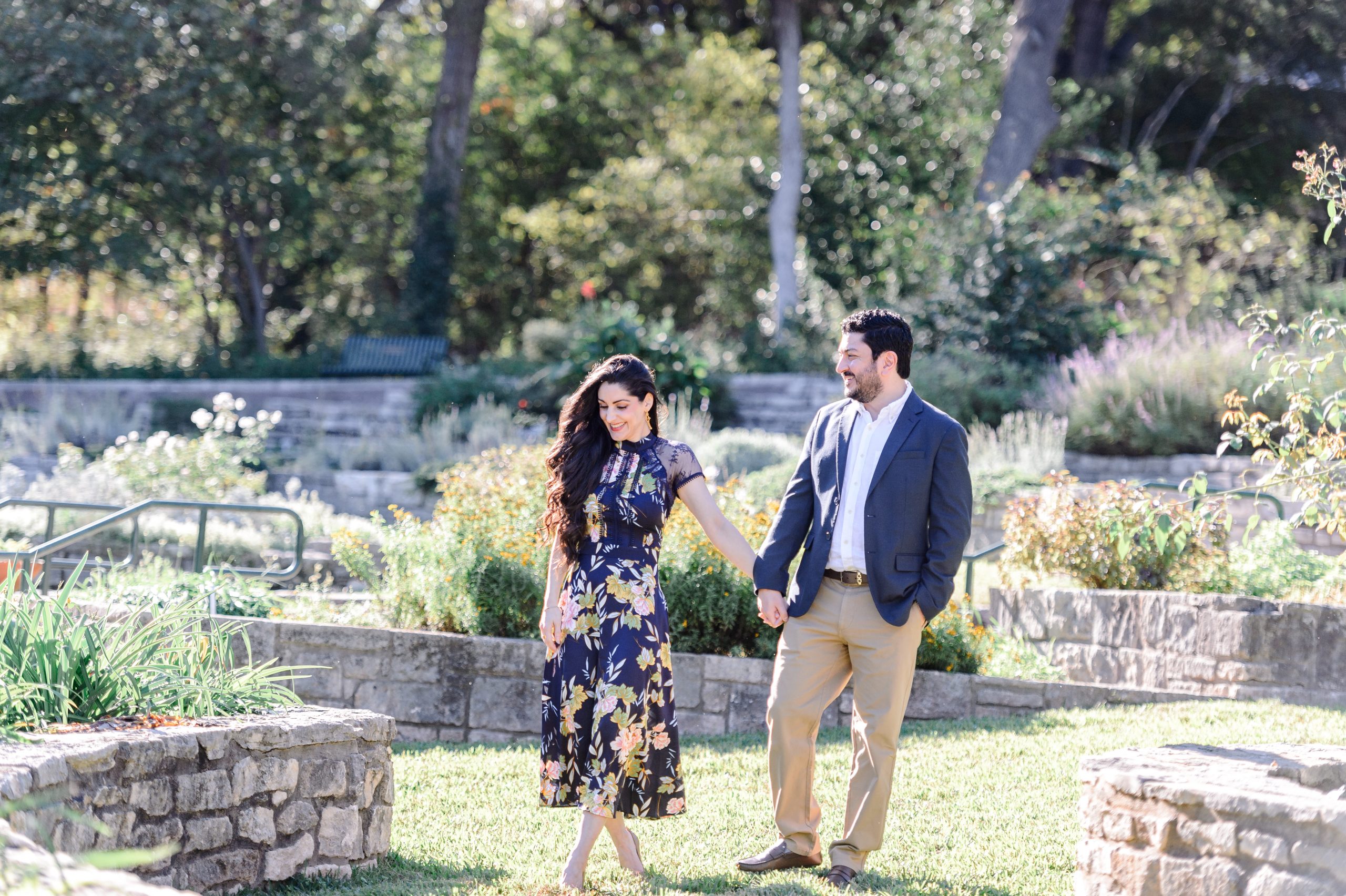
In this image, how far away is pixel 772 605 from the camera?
13.4 ft

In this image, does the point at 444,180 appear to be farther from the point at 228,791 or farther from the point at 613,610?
the point at 228,791

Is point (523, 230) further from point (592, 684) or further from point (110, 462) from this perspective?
point (592, 684)

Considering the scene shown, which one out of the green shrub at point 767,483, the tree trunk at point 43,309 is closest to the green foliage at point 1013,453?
the green shrub at point 767,483

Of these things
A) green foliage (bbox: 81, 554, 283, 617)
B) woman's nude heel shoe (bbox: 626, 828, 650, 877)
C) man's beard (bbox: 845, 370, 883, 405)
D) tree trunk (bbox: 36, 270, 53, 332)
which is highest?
tree trunk (bbox: 36, 270, 53, 332)

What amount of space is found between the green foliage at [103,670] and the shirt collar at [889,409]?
211cm

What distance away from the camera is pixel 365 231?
67.4 feet

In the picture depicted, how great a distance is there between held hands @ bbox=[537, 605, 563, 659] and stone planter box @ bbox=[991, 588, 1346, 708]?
154 inches

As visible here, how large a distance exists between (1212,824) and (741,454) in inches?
299

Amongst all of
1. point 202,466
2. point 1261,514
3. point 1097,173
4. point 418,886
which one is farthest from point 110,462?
point 1097,173

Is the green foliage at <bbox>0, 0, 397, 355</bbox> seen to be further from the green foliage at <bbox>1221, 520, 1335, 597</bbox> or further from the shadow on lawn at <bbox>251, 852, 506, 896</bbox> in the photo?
the shadow on lawn at <bbox>251, 852, 506, 896</bbox>

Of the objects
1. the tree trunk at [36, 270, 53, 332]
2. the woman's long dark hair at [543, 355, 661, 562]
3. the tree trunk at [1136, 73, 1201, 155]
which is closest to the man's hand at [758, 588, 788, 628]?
the woman's long dark hair at [543, 355, 661, 562]

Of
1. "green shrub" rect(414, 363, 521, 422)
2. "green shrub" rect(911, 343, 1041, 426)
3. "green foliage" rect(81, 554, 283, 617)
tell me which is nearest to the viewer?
"green foliage" rect(81, 554, 283, 617)

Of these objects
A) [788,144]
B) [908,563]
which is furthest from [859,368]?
[788,144]

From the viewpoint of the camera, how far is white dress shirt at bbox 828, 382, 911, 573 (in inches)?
157
